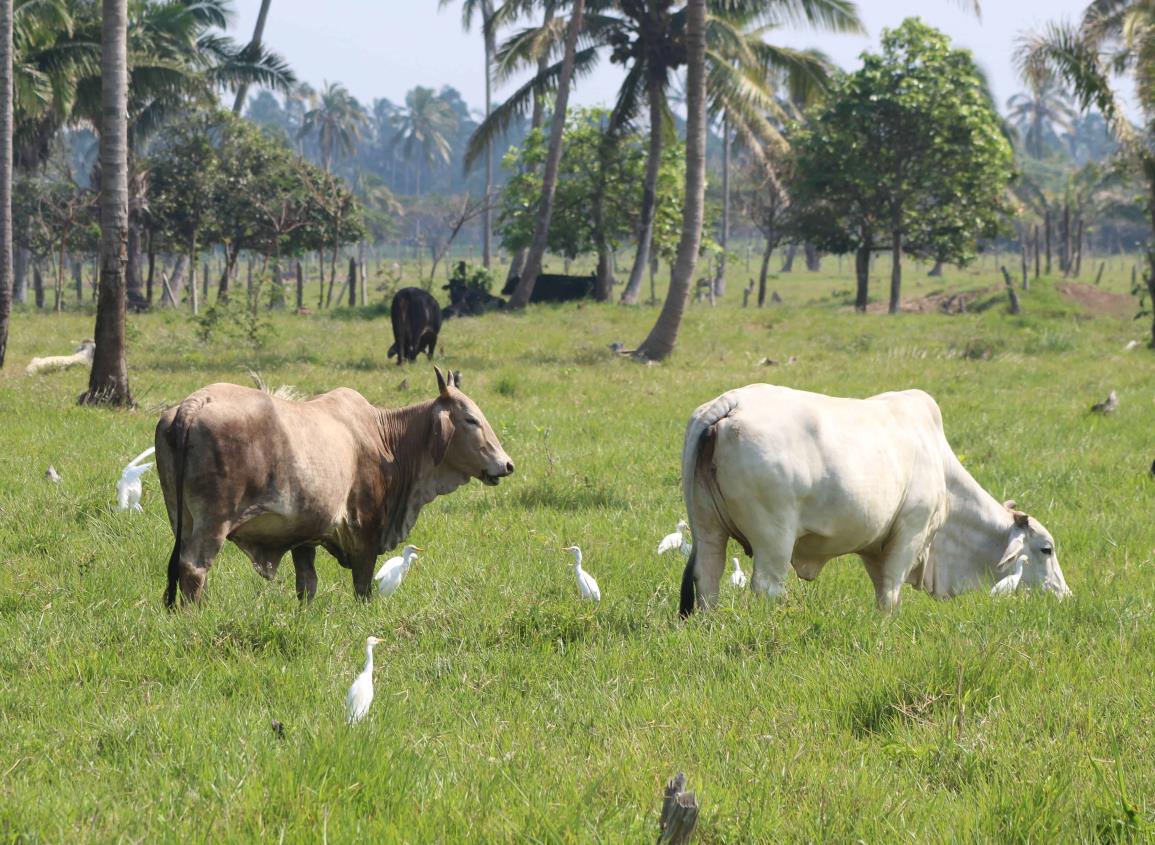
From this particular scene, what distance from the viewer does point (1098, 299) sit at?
39312 millimetres

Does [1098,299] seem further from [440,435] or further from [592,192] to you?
[440,435]

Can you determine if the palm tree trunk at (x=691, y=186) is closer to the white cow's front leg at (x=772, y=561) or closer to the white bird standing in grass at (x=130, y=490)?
the white bird standing in grass at (x=130, y=490)

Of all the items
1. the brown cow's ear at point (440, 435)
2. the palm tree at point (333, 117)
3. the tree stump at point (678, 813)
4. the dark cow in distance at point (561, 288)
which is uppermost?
the palm tree at point (333, 117)

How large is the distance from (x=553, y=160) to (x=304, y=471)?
2395 cm

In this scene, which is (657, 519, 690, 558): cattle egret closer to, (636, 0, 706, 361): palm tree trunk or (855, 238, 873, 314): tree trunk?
(636, 0, 706, 361): palm tree trunk

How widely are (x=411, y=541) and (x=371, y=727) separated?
14.1 ft

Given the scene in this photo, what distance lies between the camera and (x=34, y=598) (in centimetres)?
677

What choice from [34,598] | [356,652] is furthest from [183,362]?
[356,652]

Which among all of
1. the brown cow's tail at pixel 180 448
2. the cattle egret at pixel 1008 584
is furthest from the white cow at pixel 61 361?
the cattle egret at pixel 1008 584

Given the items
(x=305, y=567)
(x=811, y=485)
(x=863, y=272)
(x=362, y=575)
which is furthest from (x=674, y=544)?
(x=863, y=272)

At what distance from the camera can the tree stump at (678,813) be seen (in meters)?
3.51

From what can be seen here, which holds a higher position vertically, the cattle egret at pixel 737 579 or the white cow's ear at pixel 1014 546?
the white cow's ear at pixel 1014 546

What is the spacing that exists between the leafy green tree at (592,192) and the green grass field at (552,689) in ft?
82.6

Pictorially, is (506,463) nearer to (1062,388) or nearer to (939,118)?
(1062,388)
